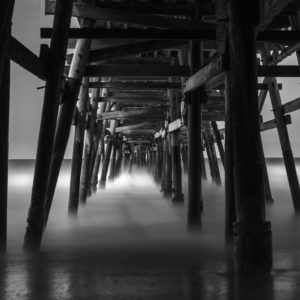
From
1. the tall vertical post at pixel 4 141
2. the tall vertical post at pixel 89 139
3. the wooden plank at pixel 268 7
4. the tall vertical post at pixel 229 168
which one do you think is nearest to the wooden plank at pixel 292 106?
the tall vertical post at pixel 229 168

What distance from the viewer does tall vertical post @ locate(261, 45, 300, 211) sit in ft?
20.9

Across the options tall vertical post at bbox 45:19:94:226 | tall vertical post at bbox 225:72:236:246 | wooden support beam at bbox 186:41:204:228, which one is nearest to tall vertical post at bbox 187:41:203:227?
wooden support beam at bbox 186:41:204:228

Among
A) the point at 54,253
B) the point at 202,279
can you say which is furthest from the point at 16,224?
the point at 202,279

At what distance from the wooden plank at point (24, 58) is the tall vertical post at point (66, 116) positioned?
0.84 meters

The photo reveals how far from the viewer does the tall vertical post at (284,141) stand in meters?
6.36

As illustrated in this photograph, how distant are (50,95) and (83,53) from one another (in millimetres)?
1323

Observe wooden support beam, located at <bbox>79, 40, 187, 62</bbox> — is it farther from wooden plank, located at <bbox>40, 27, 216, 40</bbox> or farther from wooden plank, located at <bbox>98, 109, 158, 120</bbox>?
wooden plank, located at <bbox>98, 109, 158, 120</bbox>

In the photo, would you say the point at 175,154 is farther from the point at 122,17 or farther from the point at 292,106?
the point at 122,17

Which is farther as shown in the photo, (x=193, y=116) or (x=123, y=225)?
(x=123, y=225)

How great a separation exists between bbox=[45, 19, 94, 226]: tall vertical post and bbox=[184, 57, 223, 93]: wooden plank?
131 centimetres

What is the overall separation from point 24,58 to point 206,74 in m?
1.67

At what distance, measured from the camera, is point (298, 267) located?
3.11 metres

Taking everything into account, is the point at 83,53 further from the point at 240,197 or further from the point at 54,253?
the point at 240,197

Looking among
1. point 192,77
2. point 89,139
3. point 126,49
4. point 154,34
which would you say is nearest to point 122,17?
point 126,49
